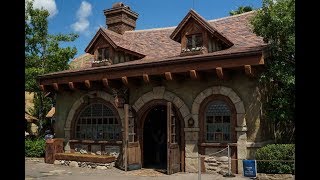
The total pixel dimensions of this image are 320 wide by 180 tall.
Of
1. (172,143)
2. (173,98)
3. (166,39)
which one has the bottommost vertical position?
(172,143)

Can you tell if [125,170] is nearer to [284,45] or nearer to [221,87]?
[221,87]

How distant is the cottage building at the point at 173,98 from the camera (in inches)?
465

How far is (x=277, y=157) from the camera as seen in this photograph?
10.2 meters

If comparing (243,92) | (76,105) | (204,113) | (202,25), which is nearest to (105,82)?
(76,105)

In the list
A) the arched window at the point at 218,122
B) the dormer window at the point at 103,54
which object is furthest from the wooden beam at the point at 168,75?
the dormer window at the point at 103,54

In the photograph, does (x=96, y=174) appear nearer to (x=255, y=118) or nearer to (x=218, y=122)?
(x=218, y=122)

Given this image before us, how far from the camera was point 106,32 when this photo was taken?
54.2 ft

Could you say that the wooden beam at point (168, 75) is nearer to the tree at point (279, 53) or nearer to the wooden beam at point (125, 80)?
the wooden beam at point (125, 80)

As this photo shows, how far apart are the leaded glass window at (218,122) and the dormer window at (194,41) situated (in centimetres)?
265

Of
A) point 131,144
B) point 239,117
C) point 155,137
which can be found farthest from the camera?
point 155,137

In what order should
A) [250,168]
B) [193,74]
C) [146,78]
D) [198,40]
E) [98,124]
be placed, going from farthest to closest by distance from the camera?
[98,124]
[198,40]
[146,78]
[193,74]
[250,168]

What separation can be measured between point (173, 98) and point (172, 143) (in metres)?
1.81

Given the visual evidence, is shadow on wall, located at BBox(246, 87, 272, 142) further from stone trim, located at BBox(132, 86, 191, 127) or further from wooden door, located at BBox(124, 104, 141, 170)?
wooden door, located at BBox(124, 104, 141, 170)
